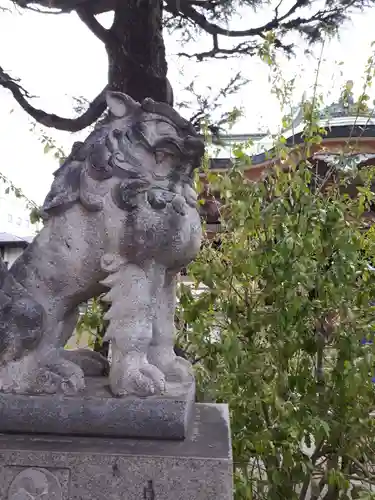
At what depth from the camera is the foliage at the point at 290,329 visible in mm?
1790

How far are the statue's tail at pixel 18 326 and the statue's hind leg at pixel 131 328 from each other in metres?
0.18

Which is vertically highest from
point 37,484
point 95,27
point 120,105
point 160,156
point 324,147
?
point 95,27

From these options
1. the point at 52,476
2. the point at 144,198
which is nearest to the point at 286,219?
the point at 144,198

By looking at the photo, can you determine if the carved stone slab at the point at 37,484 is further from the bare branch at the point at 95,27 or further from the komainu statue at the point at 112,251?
the bare branch at the point at 95,27

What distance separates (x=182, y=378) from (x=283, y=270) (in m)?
0.67

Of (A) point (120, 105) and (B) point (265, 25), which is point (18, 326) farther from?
(B) point (265, 25)

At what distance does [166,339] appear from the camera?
1.35 meters

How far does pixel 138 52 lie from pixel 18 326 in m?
1.77

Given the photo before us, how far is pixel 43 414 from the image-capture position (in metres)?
1.16

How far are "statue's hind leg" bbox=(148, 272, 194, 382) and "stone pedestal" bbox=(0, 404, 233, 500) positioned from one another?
0.84 feet

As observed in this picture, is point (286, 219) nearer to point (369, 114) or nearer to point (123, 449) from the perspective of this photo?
point (369, 114)

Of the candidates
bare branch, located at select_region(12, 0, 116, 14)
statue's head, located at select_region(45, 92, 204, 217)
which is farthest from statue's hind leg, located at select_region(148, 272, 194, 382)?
bare branch, located at select_region(12, 0, 116, 14)

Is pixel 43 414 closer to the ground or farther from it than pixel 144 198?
closer to the ground

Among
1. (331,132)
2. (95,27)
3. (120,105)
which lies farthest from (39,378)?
(331,132)
